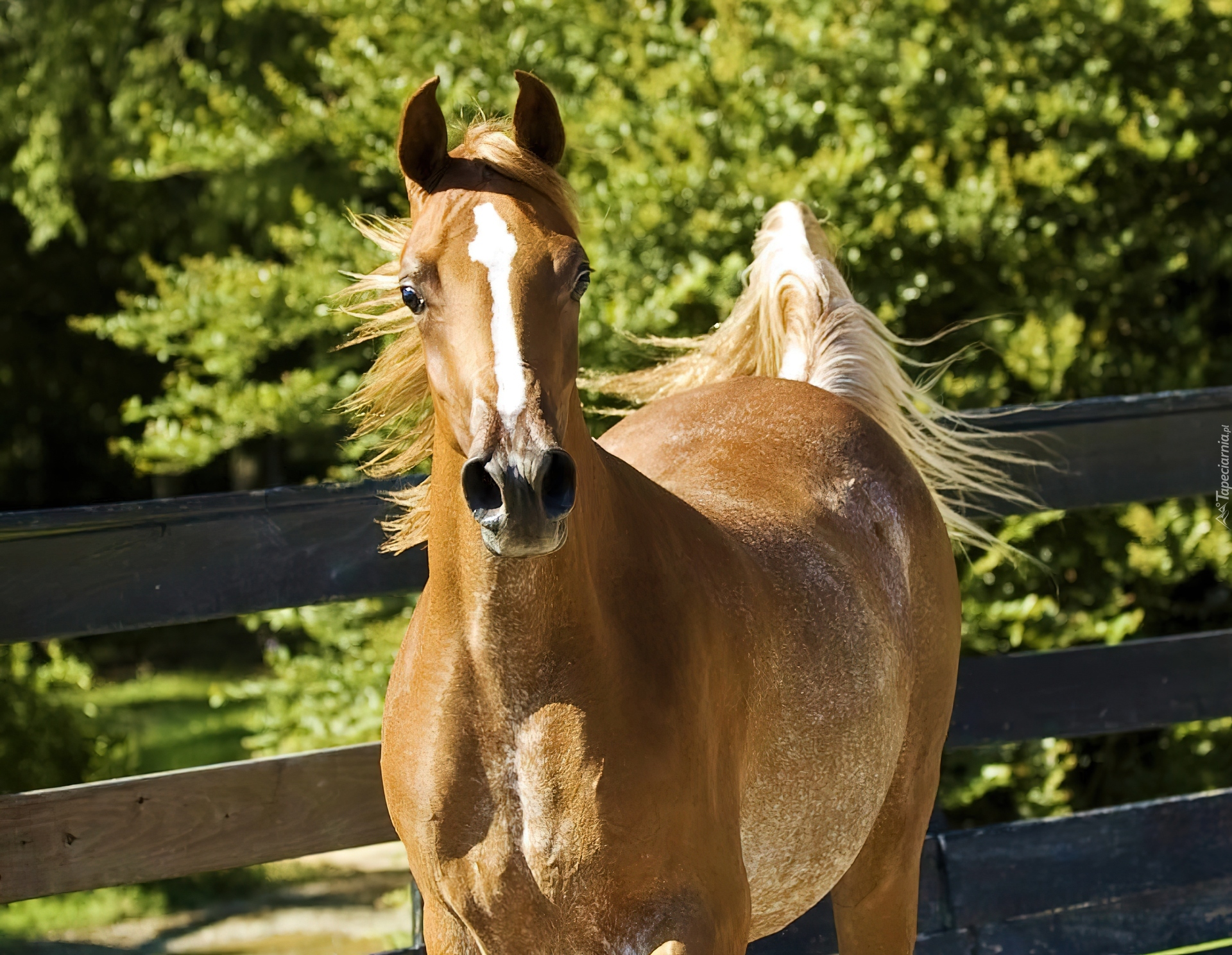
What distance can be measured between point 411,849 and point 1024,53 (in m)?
→ 3.97

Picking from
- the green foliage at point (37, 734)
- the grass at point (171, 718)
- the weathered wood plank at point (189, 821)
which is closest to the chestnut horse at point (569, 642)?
the weathered wood plank at point (189, 821)

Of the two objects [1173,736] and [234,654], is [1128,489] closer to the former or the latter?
[1173,736]

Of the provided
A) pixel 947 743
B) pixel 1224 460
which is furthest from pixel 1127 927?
pixel 1224 460

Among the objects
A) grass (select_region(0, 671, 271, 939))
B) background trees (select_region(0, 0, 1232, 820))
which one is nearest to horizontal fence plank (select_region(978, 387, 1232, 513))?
background trees (select_region(0, 0, 1232, 820))

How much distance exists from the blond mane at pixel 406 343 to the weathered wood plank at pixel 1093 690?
197 cm

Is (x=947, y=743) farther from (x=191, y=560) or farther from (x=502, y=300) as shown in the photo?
(x=502, y=300)

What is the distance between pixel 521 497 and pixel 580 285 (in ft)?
→ 1.20

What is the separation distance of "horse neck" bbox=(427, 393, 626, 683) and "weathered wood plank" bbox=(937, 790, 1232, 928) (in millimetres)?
2076

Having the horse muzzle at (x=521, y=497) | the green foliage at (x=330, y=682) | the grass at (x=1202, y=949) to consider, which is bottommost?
the grass at (x=1202, y=949)

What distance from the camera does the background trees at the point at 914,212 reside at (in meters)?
4.63

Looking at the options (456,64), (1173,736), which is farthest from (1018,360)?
(456,64)

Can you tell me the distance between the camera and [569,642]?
1.85 m

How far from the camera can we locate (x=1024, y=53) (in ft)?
16.0

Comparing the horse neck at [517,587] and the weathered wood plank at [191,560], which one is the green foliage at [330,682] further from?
the horse neck at [517,587]
